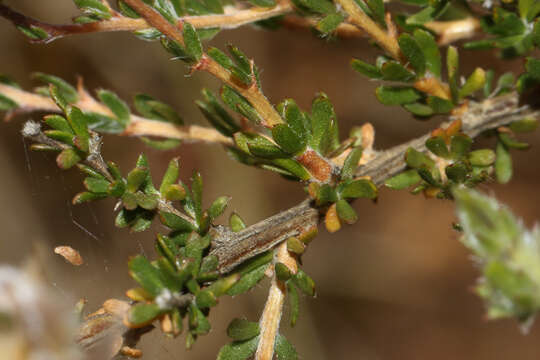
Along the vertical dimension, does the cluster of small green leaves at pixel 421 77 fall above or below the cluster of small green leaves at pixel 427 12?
below

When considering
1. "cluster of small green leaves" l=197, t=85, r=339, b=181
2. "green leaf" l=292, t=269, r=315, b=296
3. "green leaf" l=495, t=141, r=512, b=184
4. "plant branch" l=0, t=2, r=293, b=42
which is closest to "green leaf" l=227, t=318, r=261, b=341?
"green leaf" l=292, t=269, r=315, b=296

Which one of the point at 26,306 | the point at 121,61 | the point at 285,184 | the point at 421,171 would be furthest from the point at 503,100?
the point at 285,184

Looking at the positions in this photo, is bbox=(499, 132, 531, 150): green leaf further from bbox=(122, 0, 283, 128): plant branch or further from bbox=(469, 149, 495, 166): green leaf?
bbox=(122, 0, 283, 128): plant branch

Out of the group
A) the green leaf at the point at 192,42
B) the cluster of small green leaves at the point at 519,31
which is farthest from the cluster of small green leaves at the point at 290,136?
the cluster of small green leaves at the point at 519,31

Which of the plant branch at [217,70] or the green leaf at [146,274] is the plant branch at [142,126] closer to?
the plant branch at [217,70]

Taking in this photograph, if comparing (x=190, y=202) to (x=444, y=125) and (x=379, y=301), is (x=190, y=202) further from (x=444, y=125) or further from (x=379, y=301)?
(x=379, y=301)
